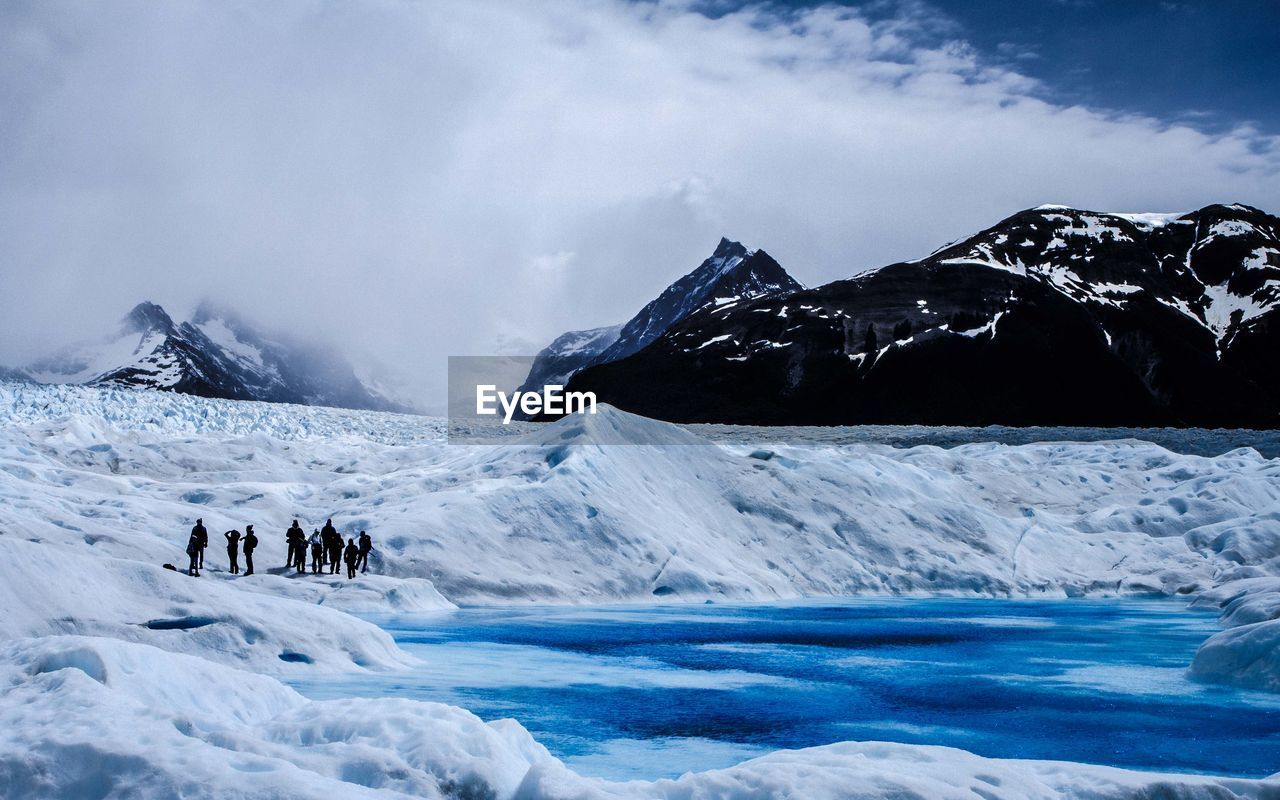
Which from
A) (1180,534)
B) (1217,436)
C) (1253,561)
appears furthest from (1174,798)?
(1217,436)

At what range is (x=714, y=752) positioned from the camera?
10.6 metres

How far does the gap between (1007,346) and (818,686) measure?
280ft

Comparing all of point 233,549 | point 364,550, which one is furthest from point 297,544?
Answer: point 233,549

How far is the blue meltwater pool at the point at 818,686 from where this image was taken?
1109 cm

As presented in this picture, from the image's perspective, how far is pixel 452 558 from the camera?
81.4 feet

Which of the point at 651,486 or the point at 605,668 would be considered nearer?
the point at 605,668

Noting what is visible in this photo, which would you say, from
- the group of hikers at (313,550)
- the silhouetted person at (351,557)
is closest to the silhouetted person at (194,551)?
the group of hikers at (313,550)

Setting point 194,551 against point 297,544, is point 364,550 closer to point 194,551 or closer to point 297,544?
point 297,544

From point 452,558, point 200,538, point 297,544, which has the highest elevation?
point 200,538

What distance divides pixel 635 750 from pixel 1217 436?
54.0 m

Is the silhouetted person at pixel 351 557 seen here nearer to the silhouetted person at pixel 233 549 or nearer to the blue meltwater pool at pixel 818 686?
the silhouetted person at pixel 233 549

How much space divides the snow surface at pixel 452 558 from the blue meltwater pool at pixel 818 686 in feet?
5.32

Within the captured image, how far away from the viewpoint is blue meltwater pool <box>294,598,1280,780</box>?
1109cm

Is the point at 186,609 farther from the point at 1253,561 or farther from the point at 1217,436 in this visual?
the point at 1217,436
